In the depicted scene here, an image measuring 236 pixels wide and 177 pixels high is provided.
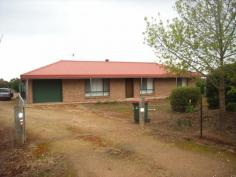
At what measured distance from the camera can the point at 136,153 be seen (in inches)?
301

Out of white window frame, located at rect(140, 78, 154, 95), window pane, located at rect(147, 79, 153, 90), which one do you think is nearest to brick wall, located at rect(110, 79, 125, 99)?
white window frame, located at rect(140, 78, 154, 95)

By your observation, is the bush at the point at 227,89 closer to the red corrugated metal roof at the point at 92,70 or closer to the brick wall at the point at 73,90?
the red corrugated metal roof at the point at 92,70

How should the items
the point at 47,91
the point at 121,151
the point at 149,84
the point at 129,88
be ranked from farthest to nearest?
the point at 149,84
the point at 129,88
the point at 47,91
the point at 121,151

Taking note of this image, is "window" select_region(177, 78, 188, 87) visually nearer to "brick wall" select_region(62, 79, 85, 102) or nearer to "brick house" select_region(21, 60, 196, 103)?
"brick house" select_region(21, 60, 196, 103)

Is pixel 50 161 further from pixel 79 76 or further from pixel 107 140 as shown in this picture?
pixel 79 76

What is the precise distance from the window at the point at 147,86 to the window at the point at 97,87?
4109 mm

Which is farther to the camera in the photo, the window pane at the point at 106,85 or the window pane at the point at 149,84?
the window pane at the point at 149,84

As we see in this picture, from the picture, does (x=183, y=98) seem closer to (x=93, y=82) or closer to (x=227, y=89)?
(x=227, y=89)

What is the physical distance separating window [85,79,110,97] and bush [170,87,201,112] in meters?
10.3

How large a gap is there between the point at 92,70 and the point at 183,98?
12.1 m

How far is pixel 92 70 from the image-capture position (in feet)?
86.9

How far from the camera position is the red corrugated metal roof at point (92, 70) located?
23.3 metres

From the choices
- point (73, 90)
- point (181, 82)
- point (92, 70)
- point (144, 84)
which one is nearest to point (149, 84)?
point (144, 84)

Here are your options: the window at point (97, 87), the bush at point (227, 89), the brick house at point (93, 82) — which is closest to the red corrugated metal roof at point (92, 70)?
the brick house at point (93, 82)
